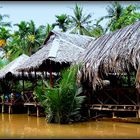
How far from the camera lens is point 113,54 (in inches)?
473

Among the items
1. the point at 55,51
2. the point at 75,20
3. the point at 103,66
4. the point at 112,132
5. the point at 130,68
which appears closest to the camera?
the point at 112,132

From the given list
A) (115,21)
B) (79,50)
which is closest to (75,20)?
(115,21)

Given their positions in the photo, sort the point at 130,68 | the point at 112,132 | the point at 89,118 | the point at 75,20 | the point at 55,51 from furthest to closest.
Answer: the point at 75,20
the point at 55,51
the point at 89,118
the point at 130,68
the point at 112,132

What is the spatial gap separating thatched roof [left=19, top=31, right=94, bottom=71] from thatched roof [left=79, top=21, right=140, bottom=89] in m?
0.96

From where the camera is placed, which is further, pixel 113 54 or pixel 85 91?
pixel 85 91

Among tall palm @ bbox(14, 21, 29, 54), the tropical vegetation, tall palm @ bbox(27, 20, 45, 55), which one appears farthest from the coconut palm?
tall palm @ bbox(14, 21, 29, 54)

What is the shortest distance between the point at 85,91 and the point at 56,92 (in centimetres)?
255

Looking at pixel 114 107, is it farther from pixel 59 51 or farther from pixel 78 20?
pixel 78 20

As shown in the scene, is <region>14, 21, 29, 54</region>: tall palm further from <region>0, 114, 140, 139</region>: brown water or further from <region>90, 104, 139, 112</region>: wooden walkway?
<region>0, 114, 140, 139</region>: brown water

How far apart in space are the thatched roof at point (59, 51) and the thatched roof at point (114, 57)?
96 cm

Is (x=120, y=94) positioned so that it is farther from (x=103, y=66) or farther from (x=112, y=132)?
(x=112, y=132)

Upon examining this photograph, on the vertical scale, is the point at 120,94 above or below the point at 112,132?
above

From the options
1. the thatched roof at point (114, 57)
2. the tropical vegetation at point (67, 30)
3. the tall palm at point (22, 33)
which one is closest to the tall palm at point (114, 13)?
the tropical vegetation at point (67, 30)

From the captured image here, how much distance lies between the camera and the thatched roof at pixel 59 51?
1402 cm
